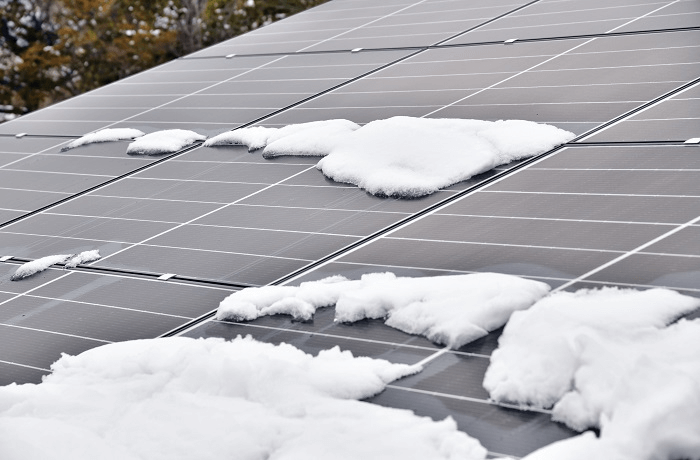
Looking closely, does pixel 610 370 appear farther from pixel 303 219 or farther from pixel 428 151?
pixel 428 151

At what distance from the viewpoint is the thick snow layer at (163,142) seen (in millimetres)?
9648

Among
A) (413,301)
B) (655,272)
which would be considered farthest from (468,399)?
(655,272)

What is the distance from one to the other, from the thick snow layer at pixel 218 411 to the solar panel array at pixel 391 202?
18 centimetres

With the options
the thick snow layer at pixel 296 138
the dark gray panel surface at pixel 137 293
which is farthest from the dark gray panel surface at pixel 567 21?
the dark gray panel surface at pixel 137 293

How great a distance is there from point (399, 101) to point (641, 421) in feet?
20.3

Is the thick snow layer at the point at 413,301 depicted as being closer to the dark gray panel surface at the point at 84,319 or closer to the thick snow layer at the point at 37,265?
the dark gray panel surface at the point at 84,319

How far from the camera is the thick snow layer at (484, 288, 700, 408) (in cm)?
402

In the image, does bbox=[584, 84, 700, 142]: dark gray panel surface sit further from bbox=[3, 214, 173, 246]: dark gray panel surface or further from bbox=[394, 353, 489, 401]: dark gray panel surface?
bbox=[3, 214, 173, 246]: dark gray panel surface

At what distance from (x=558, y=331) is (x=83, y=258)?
419 centimetres

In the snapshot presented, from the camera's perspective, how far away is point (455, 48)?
11180 millimetres

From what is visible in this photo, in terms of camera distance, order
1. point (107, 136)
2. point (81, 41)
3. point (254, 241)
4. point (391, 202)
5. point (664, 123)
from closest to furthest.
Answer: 1. point (254, 241)
2. point (391, 202)
3. point (664, 123)
4. point (107, 136)
5. point (81, 41)

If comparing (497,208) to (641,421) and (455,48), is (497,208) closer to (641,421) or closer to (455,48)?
(641,421)

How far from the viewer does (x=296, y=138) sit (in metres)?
8.55

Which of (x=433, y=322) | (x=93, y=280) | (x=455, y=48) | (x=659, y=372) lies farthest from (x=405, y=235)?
(x=455, y=48)
